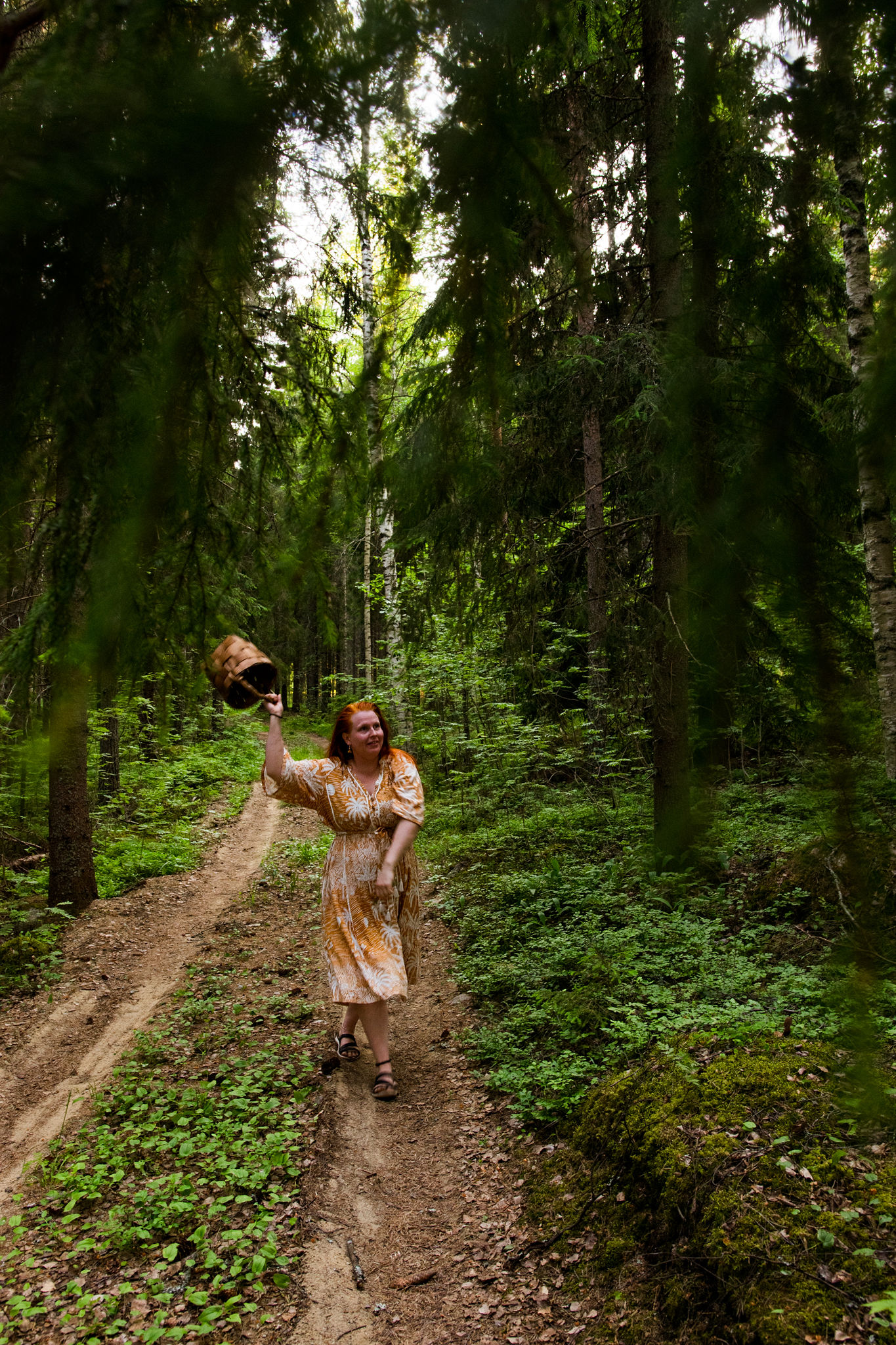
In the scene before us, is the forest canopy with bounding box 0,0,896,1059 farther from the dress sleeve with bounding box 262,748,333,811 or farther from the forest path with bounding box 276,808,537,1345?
the forest path with bounding box 276,808,537,1345

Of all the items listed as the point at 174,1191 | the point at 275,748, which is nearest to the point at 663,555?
the point at 275,748

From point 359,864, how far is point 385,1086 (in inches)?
49.6

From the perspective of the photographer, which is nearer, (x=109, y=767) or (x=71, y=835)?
(x=71, y=835)

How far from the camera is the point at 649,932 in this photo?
5121 millimetres

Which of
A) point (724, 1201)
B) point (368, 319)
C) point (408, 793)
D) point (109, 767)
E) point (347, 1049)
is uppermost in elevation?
point (368, 319)

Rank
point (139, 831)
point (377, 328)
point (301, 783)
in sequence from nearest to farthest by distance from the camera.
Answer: point (377, 328) → point (301, 783) → point (139, 831)

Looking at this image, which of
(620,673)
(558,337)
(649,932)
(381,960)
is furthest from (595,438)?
(381,960)

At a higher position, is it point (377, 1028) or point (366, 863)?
point (366, 863)

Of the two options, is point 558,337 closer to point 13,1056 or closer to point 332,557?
point 332,557

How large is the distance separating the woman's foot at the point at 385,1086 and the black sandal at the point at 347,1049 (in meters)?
0.35

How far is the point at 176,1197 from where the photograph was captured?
11.3 feet

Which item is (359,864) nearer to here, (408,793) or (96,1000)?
(408,793)

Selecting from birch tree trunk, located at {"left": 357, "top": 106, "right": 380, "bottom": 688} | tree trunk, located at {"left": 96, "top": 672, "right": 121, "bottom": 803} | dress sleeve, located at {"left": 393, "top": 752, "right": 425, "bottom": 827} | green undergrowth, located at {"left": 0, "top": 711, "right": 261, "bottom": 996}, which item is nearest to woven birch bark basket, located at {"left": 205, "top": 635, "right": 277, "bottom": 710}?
green undergrowth, located at {"left": 0, "top": 711, "right": 261, "bottom": 996}

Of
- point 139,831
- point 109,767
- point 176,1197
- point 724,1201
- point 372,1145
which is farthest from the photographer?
point 109,767
